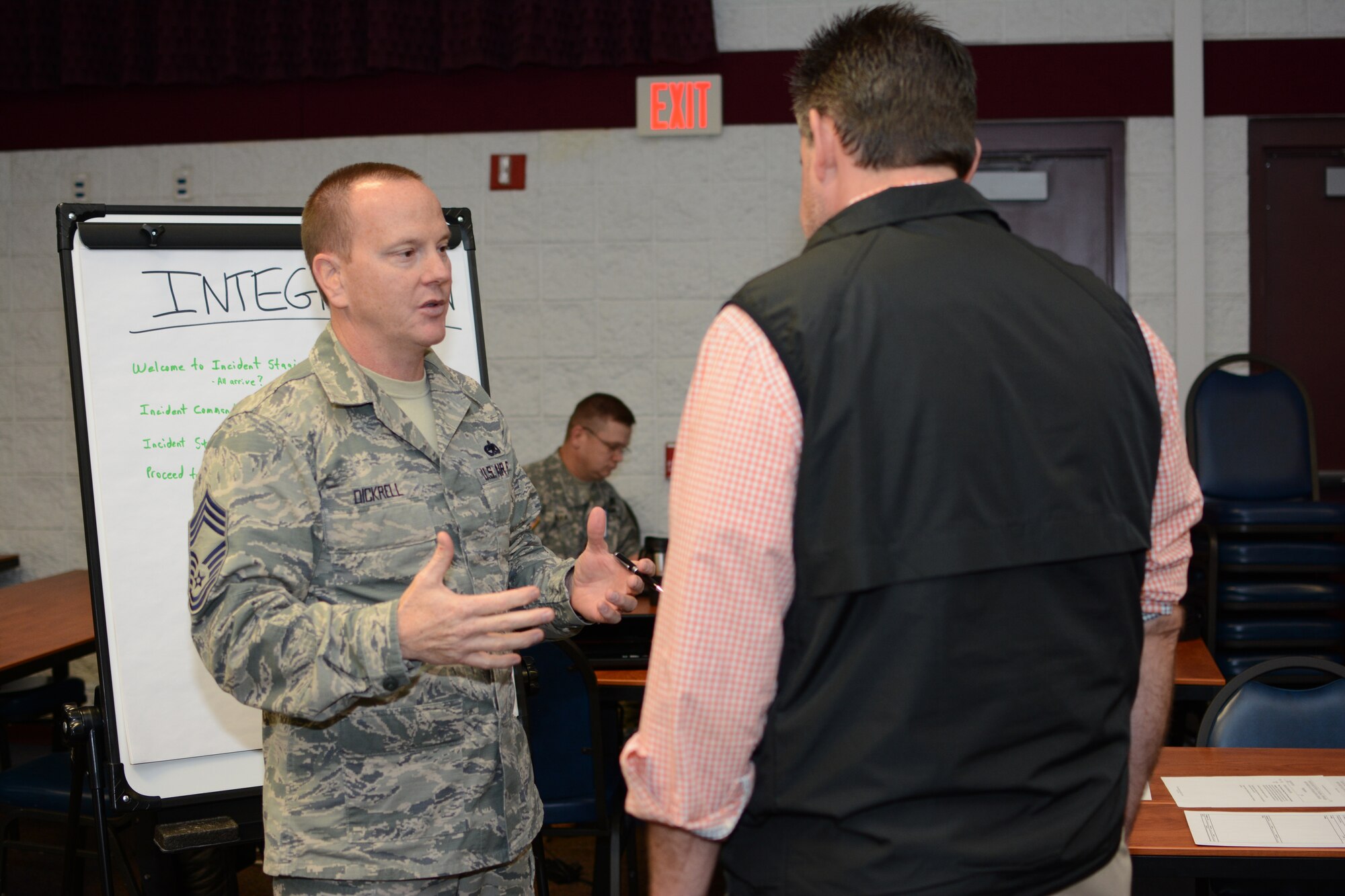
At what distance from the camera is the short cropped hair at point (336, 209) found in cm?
156

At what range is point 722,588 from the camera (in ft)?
3.09

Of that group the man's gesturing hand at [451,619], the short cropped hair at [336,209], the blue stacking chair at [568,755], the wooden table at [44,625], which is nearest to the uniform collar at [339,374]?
the short cropped hair at [336,209]

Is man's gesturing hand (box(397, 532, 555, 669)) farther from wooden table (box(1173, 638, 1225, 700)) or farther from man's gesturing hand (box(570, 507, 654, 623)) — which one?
wooden table (box(1173, 638, 1225, 700))

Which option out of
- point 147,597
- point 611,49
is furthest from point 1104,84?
point 147,597

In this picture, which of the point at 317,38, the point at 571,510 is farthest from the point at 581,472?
the point at 317,38

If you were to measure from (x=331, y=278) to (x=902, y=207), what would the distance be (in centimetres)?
91

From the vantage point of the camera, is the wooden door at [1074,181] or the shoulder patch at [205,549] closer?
the shoulder patch at [205,549]

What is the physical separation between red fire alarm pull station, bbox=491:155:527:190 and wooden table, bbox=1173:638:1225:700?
3.04m

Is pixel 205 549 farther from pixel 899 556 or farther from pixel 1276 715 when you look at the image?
pixel 1276 715

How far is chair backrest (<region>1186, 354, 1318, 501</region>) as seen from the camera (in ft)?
12.8

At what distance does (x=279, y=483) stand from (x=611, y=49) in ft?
11.3

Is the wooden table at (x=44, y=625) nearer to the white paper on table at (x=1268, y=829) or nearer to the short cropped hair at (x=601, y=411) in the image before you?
the short cropped hair at (x=601, y=411)

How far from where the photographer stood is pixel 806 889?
37.6 inches

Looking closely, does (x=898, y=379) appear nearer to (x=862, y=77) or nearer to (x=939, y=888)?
(x=862, y=77)
